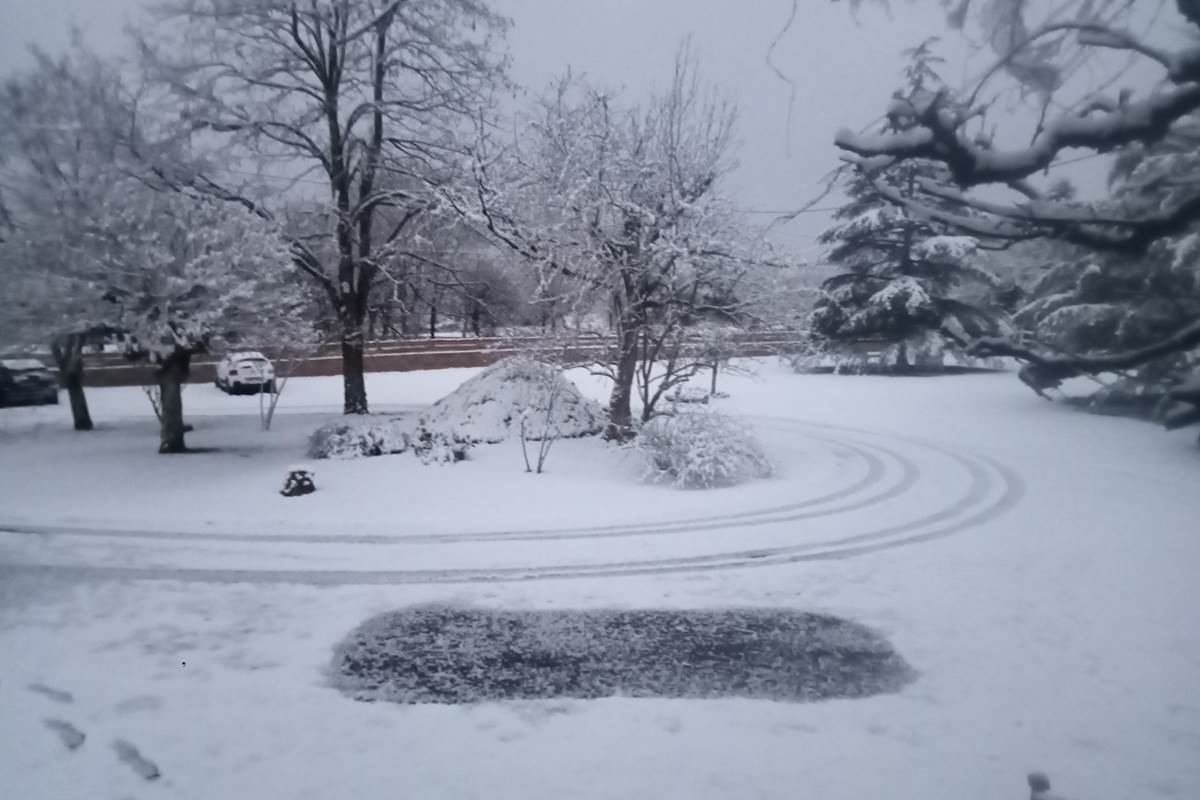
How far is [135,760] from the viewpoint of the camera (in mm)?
3938

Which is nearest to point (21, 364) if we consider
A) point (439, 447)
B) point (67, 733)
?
point (439, 447)

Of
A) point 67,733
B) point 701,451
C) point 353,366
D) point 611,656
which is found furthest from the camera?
point 353,366

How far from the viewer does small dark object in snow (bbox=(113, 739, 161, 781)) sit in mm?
3818

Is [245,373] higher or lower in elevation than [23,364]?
lower

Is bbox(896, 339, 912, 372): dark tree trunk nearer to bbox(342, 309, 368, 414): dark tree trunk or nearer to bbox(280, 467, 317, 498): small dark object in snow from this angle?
bbox(280, 467, 317, 498): small dark object in snow

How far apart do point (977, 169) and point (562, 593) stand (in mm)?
5688

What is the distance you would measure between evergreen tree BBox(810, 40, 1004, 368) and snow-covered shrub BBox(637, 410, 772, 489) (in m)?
7.13

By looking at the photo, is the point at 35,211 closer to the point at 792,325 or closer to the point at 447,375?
the point at 447,375

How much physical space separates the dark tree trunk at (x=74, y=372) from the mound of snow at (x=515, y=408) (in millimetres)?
5765

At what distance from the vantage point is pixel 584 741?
4.17 meters

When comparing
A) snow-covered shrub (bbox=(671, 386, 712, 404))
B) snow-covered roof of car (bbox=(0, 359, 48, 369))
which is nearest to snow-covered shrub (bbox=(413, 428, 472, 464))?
snow-covered shrub (bbox=(671, 386, 712, 404))

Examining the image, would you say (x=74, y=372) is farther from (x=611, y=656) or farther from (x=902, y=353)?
(x=902, y=353)

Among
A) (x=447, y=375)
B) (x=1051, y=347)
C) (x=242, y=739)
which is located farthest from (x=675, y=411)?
(x=1051, y=347)

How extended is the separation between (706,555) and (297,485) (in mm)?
6174
